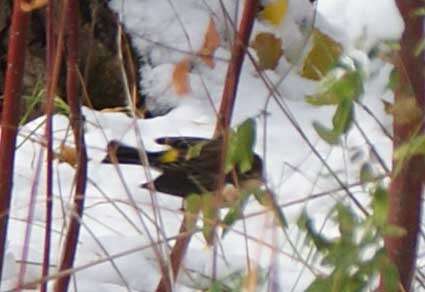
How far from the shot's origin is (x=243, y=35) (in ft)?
7.52

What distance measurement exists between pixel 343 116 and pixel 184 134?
2703mm

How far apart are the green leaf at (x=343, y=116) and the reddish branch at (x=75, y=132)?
69 cm

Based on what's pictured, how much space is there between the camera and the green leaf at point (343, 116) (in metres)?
1.72

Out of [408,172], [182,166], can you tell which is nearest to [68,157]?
[182,166]

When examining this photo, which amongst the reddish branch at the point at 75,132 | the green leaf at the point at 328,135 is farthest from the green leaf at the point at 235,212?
the reddish branch at the point at 75,132

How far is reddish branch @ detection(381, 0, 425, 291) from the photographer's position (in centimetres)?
184

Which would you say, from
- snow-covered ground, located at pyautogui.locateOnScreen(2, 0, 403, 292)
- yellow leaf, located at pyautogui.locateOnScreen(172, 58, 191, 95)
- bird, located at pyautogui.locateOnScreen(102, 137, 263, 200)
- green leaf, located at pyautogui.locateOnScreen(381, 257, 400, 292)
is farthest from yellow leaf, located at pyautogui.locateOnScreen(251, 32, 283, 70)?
green leaf, located at pyautogui.locateOnScreen(381, 257, 400, 292)

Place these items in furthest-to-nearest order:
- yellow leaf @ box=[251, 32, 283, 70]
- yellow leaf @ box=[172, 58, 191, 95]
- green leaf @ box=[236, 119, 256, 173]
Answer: yellow leaf @ box=[251, 32, 283, 70], yellow leaf @ box=[172, 58, 191, 95], green leaf @ box=[236, 119, 256, 173]

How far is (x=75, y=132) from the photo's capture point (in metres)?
2.44

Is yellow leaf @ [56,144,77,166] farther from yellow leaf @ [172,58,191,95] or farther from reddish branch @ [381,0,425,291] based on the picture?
reddish branch @ [381,0,425,291]

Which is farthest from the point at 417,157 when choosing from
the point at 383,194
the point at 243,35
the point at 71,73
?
the point at 71,73

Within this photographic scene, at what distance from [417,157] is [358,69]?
0.24 meters

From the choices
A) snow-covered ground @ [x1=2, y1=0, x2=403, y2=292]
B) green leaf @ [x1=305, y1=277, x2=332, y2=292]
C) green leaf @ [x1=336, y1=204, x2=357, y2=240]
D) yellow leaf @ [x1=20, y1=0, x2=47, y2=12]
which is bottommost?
snow-covered ground @ [x1=2, y1=0, x2=403, y2=292]

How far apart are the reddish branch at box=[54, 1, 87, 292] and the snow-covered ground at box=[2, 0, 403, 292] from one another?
16 cm
